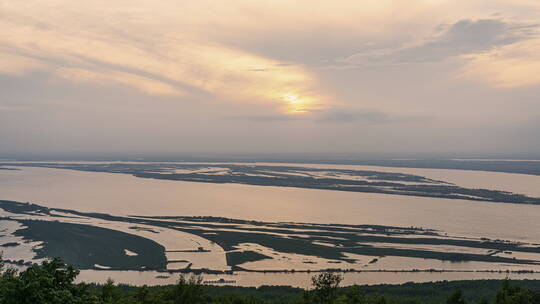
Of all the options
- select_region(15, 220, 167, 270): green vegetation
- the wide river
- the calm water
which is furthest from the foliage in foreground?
the calm water

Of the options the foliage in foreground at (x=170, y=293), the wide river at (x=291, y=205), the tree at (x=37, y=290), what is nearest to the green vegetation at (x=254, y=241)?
the wide river at (x=291, y=205)

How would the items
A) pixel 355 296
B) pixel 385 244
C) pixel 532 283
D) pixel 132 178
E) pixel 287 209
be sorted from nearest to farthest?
1. pixel 355 296
2. pixel 532 283
3. pixel 385 244
4. pixel 287 209
5. pixel 132 178

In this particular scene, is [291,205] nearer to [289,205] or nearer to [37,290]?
[289,205]

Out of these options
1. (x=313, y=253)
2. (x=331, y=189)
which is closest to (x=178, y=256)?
(x=313, y=253)

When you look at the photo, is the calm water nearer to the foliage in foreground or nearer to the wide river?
the wide river

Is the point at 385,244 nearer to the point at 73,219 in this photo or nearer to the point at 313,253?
the point at 313,253

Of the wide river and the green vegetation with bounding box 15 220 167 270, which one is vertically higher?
the wide river

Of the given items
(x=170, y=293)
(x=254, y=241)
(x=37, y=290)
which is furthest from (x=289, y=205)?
(x=37, y=290)
